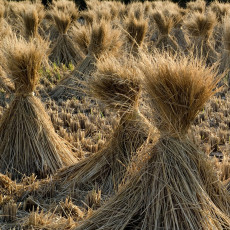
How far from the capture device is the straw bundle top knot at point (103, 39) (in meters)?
5.44

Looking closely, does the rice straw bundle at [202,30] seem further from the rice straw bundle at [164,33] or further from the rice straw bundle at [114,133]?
the rice straw bundle at [114,133]

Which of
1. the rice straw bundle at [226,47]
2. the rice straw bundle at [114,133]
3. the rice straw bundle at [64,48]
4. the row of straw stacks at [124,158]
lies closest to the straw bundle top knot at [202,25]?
the rice straw bundle at [226,47]

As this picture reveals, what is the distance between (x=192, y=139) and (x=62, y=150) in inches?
62.0

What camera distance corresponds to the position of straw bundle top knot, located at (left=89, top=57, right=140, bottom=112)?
3.00m

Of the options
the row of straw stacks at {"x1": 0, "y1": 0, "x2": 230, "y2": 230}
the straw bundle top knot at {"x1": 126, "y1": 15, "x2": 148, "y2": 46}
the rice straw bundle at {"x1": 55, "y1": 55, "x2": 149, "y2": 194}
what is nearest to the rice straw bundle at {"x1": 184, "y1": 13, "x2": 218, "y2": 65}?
the straw bundle top knot at {"x1": 126, "y1": 15, "x2": 148, "y2": 46}

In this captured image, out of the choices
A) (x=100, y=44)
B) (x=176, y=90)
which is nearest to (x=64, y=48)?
(x=100, y=44)

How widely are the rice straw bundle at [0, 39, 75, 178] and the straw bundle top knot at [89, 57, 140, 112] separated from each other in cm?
73

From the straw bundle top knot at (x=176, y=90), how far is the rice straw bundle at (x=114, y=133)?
0.59 m

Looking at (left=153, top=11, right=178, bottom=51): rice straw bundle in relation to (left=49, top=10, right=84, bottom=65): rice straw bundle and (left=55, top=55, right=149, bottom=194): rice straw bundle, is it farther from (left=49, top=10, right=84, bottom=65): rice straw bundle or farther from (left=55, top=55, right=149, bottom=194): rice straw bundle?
(left=55, top=55, right=149, bottom=194): rice straw bundle

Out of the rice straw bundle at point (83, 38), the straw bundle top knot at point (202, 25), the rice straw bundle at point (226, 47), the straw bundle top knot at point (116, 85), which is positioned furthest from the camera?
the straw bundle top knot at point (202, 25)

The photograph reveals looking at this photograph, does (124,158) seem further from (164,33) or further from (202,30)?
(164,33)

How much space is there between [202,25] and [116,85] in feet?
16.1

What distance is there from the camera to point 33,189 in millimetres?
3211

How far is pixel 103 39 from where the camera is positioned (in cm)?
550
